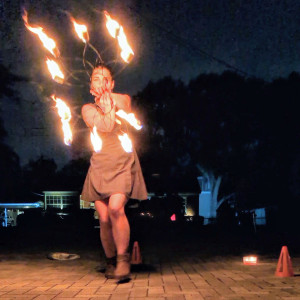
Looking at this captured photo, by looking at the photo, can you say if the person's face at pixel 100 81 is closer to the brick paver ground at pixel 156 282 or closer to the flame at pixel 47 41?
the flame at pixel 47 41

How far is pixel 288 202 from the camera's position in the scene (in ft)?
95.1

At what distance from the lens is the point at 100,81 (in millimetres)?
5844

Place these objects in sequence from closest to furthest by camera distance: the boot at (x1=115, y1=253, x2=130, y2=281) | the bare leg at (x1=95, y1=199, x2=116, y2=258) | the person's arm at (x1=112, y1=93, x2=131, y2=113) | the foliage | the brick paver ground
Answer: the brick paver ground
the boot at (x1=115, y1=253, x2=130, y2=281)
the person's arm at (x1=112, y1=93, x2=131, y2=113)
the bare leg at (x1=95, y1=199, x2=116, y2=258)
the foliage

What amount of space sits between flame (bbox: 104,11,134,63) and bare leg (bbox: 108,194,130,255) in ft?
5.35

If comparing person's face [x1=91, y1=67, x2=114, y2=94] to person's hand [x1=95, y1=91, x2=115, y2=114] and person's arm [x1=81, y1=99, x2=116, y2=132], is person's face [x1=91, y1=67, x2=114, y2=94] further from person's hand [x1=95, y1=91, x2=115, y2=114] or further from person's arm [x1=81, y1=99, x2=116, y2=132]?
person's arm [x1=81, y1=99, x2=116, y2=132]

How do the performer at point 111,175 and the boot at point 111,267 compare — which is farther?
the boot at point 111,267

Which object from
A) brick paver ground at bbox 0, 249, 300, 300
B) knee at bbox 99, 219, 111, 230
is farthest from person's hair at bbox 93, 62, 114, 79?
brick paver ground at bbox 0, 249, 300, 300

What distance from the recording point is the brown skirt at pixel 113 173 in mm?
5742

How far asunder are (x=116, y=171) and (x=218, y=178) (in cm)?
3677

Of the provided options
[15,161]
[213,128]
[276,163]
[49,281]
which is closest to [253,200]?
[276,163]

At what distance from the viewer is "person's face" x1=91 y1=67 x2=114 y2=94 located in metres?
5.82

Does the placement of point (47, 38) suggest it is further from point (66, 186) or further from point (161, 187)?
point (66, 186)

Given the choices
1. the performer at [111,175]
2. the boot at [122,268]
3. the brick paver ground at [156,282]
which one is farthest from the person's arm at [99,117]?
the brick paver ground at [156,282]

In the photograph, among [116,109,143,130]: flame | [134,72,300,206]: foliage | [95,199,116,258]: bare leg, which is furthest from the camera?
[134,72,300,206]: foliage
